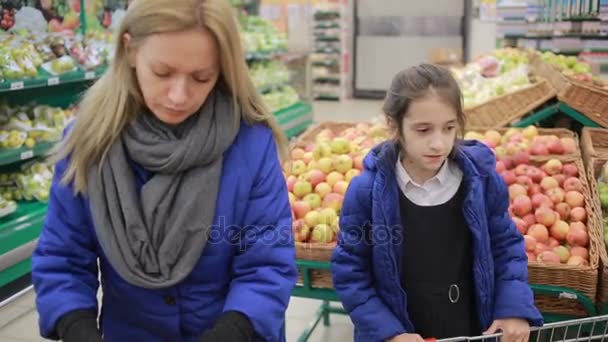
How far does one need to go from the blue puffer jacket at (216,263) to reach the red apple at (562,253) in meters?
1.33

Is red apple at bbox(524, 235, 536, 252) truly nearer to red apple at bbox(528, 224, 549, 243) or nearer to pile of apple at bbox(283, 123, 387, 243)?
red apple at bbox(528, 224, 549, 243)

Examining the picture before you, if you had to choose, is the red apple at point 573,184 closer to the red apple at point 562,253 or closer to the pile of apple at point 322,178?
the red apple at point 562,253

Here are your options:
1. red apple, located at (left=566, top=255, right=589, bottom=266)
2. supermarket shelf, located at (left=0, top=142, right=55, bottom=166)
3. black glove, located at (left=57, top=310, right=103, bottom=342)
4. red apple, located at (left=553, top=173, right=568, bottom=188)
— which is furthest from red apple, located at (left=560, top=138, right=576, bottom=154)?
supermarket shelf, located at (left=0, top=142, right=55, bottom=166)

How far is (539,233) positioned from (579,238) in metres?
0.15

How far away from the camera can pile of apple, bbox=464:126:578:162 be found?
3066 millimetres

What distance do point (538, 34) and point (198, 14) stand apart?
559 centimetres

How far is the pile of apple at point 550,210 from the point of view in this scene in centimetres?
228

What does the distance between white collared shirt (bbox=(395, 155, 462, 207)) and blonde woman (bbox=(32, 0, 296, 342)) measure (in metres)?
0.49

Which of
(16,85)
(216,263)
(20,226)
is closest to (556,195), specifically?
(216,263)

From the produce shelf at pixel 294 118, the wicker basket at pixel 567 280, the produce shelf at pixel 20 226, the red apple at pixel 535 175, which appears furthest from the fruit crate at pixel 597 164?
the produce shelf at pixel 294 118

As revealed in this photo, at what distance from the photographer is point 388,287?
1712mm

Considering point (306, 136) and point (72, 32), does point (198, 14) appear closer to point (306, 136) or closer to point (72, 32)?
point (306, 136)

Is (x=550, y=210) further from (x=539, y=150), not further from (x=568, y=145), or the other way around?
(x=568, y=145)

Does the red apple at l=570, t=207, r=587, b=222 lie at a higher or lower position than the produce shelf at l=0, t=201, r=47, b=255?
higher
